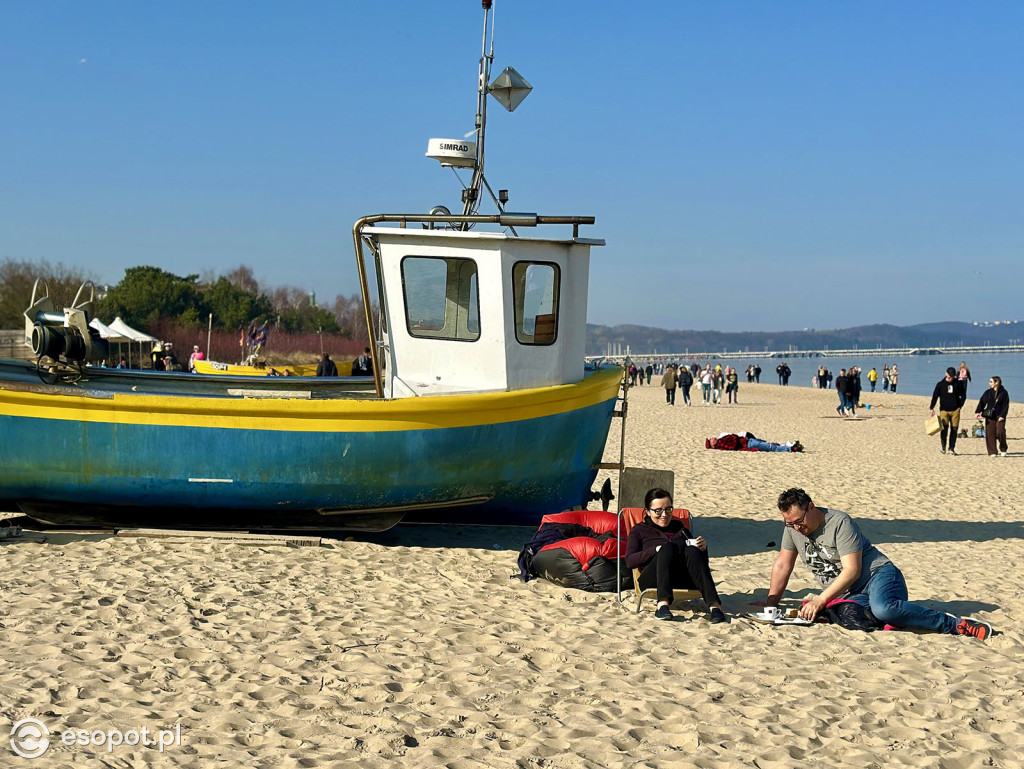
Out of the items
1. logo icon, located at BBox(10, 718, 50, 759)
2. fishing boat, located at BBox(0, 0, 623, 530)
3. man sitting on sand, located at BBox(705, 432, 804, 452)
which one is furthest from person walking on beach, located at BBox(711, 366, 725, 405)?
logo icon, located at BBox(10, 718, 50, 759)

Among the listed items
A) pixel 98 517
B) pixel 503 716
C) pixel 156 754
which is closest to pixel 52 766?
pixel 156 754

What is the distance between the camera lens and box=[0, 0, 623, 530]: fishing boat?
8.52m

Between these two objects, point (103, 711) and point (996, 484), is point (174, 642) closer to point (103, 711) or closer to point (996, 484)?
point (103, 711)

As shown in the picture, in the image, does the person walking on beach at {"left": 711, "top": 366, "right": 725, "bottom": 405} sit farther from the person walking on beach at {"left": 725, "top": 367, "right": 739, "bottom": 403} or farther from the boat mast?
the boat mast

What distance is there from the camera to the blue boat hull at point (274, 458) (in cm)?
852

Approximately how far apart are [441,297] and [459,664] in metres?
4.20

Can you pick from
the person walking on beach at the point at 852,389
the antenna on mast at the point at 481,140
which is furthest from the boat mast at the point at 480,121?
the person walking on beach at the point at 852,389

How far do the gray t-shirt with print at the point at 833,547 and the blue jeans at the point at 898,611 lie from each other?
0.45 feet

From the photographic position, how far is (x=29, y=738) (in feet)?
13.8

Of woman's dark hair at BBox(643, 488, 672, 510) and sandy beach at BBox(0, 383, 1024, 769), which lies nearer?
sandy beach at BBox(0, 383, 1024, 769)

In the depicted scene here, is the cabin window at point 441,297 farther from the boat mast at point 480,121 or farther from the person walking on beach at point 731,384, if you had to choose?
the person walking on beach at point 731,384

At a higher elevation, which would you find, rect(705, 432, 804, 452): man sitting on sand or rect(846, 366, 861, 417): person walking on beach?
rect(846, 366, 861, 417): person walking on beach

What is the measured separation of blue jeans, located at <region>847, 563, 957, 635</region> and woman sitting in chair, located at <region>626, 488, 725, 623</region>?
1.03m

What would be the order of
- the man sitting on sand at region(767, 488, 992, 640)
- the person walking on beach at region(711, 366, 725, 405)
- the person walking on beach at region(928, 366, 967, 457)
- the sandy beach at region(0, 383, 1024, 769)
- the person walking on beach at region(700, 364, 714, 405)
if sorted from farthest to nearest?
the person walking on beach at region(711, 366, 725, 405), the person walking on beach at region(700, 364, 714, 405), the person walking on beach at region(928, 366, 967, 457), the man sitting on sand at region(767, 488, 992, 640), the sandy beach at region(0, 383, 1024, 769)
